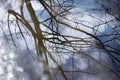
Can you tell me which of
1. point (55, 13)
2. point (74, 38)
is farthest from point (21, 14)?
point (74, 38)

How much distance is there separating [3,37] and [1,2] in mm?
359

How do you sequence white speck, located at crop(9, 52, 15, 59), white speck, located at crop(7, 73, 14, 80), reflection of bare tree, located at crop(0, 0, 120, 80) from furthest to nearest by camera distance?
white speck, located at crop(9, 52, 15, 59)
white speck, located at crop(7, 73, 14, 80)
reflection of bare tree, located at crop(0, 0, 120, 80)

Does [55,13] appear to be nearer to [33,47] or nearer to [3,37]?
[33,47]

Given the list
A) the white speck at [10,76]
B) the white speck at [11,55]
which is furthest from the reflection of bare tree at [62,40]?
the white speck at [10,76]

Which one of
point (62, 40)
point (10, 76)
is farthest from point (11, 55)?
point (62, 40)

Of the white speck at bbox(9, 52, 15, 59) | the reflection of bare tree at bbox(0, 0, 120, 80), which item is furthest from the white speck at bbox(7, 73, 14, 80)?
the reflection of bare tree at bbox(0, 0, 120, 80)

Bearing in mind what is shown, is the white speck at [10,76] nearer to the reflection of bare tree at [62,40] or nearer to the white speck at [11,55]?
the white speck at [11,55]

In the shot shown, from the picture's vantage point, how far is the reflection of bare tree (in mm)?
2451

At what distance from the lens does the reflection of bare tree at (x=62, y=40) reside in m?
2.45

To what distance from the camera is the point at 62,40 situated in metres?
2.56

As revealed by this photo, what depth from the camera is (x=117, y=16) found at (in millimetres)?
2648

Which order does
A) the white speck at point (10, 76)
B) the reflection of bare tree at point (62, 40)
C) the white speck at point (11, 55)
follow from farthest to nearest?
the white speck at point (11, 55) < the white speck at point (10, 76) < the reflection of bare tree at point (62, 40)

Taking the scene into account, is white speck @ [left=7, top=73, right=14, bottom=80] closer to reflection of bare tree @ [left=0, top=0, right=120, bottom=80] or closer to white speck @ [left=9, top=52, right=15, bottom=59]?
white speck @ [left=9, top=52, right=15, bottom=59]

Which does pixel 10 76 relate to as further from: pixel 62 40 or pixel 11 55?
pixel 62 40
